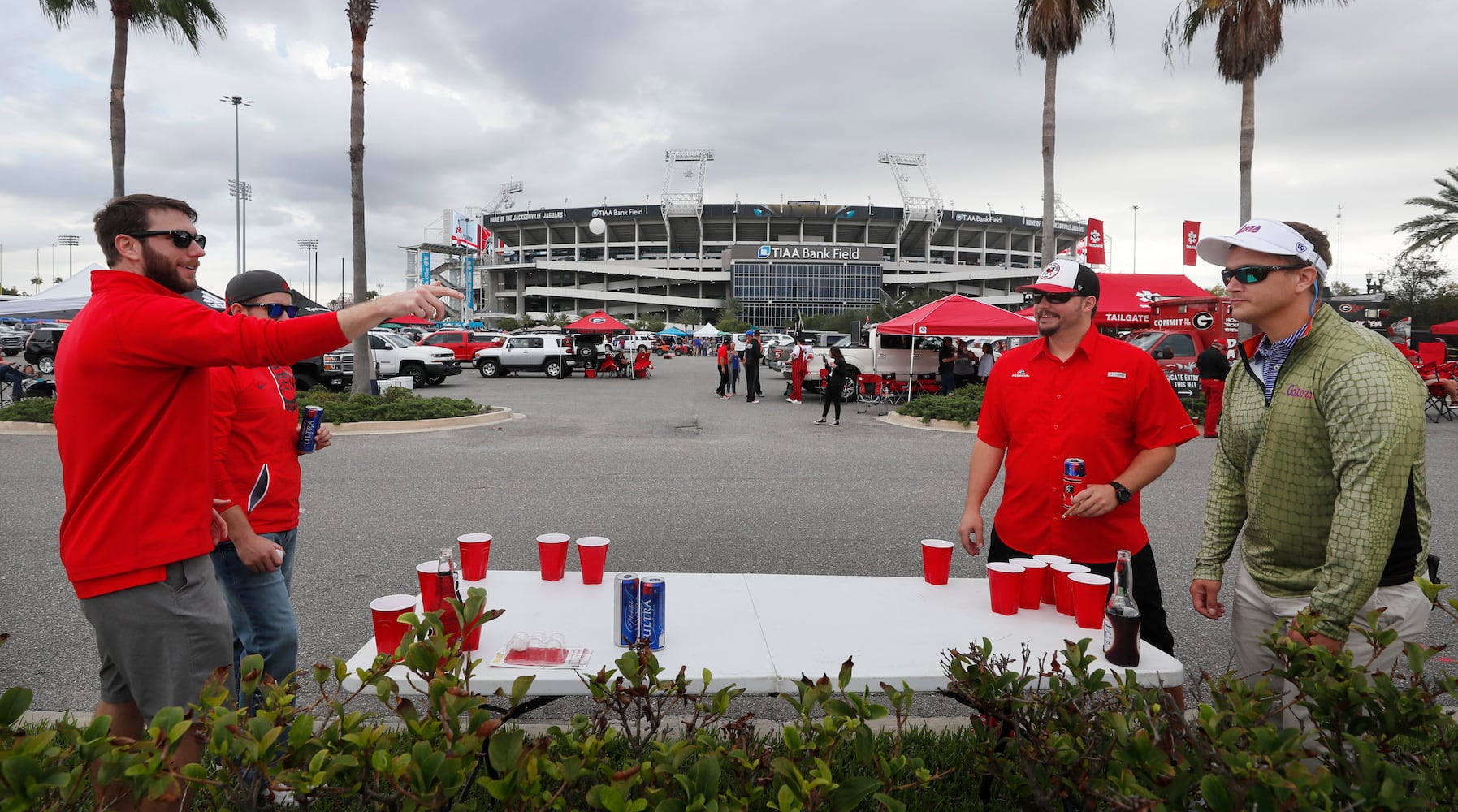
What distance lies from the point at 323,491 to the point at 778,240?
10240 centimetres

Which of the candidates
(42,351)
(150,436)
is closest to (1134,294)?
(150,436)

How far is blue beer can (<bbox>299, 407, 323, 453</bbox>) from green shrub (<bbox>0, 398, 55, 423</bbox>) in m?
12.9

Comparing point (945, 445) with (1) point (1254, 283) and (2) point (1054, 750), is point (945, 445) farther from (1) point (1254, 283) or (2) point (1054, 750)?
(2) point (1054, 750)

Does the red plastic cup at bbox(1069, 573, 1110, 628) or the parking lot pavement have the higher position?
the red plastic cup at bbox(1069, 573, 1110, 628)

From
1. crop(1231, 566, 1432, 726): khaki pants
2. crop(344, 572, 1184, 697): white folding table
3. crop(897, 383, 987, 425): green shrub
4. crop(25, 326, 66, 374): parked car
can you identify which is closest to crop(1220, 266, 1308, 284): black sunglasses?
crop(1231, 566, 1432, 726): khaki pants

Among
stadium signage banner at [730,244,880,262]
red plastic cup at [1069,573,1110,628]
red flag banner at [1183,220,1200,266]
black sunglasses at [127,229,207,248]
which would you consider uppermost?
stadium signage banner at [730,244,880,262]

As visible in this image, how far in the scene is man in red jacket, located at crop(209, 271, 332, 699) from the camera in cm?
273

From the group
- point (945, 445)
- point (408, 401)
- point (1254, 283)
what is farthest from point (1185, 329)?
point (1254, 283)

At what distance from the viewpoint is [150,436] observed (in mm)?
2109

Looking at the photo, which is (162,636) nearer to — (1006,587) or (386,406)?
(1006,587)

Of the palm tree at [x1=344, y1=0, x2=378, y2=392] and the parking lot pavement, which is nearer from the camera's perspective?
the parking lot pavement

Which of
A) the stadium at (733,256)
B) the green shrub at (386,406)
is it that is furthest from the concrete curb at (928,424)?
the stadium at (733,256)

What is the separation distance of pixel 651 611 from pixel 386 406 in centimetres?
1355

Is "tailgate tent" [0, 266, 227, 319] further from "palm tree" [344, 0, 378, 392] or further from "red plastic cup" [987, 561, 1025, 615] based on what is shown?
"red plastic cup" [987, 561, 1025, 615]
